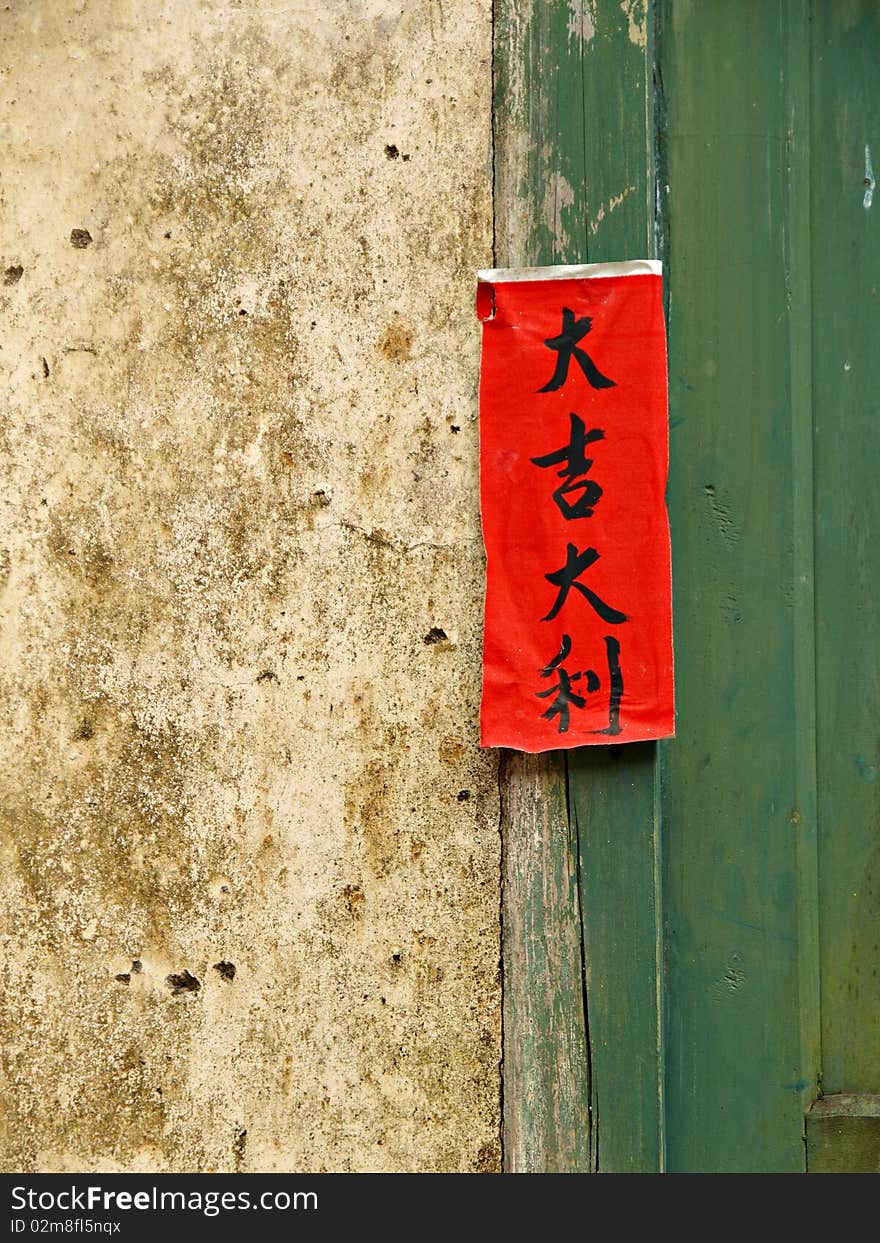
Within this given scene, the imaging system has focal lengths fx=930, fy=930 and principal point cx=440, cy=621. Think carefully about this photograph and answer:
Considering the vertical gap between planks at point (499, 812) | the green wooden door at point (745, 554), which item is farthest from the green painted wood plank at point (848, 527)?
the vertical gap between planks at point (499, 812)

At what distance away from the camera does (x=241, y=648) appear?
4.89 ft

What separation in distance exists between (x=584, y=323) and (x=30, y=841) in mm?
1204

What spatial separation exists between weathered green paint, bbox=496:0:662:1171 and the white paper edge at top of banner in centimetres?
3

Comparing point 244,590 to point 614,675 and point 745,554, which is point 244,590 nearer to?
point 614,675

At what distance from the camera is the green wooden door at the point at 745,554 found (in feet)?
4.77

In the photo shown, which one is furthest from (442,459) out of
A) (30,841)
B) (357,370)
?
(30,841)

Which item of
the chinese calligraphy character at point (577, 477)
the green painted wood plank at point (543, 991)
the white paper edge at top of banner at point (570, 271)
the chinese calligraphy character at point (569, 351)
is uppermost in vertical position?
the white paper edge at top of banner at point (570, 271)

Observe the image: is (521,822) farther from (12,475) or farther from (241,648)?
(12,475)

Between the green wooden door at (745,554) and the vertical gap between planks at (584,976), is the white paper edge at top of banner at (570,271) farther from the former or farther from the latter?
the vertical gap between planks at (584,976)

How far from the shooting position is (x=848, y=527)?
153cm

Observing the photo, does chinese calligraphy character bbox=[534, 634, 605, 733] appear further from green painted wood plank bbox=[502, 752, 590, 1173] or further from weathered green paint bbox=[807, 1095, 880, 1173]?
weathered green paint bbox=[807, 1095, 880, 1173]

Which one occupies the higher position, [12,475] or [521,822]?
[12,475]

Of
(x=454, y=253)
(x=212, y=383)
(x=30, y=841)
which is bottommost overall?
(x=30, y=841)

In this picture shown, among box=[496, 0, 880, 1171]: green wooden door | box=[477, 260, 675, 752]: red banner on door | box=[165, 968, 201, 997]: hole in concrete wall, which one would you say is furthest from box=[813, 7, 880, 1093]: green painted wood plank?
box=[165, 968, 201, 997]: hole in concrete wall
